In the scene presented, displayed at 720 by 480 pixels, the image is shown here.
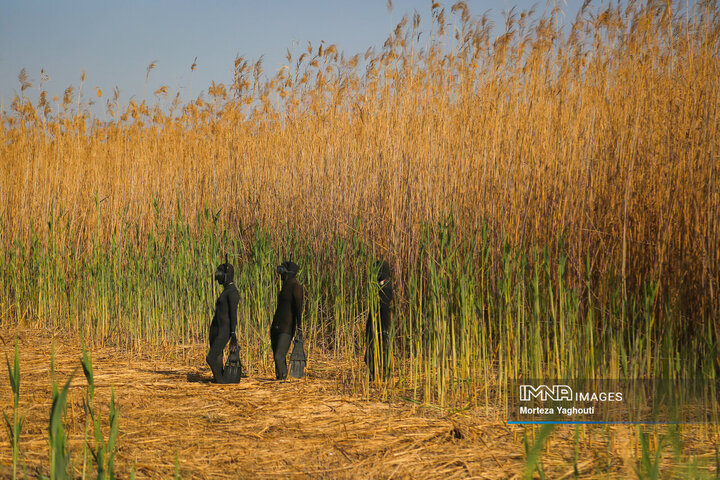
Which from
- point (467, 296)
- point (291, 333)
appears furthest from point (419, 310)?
point (291, 333)

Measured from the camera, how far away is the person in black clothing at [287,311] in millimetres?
4090

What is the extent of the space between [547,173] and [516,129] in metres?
0.42

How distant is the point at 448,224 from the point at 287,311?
122 cm

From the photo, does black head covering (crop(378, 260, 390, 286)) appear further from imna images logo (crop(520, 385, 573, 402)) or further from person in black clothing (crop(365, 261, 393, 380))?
imna images logo (crop(520, 385, 573, 402))

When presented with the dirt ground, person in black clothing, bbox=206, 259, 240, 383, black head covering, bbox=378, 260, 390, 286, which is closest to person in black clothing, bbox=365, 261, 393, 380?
black head covering, bbox=378, 260, 390, 286

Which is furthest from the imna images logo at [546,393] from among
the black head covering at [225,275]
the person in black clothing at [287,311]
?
the black head covering at [225,275]

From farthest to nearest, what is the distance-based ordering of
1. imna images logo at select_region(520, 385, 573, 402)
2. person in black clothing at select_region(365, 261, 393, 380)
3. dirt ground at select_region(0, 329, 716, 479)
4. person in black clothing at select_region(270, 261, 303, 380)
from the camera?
person in black clothing at select_region(270, 261, 303, 380) < person in black clothing at select_region(365, 261, 393, 380) < imna images logo at select_region(520, 385, 573, 402) < dirt ground at select_region(0, 329, 716, 479)

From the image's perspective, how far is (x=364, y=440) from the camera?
9.94ft

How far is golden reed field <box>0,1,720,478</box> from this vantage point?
351 cm

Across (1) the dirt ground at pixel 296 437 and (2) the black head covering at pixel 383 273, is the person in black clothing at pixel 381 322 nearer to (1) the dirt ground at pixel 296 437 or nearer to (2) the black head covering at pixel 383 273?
(2) the black head covering at pixel 383 273

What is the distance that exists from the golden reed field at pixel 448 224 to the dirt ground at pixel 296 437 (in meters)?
0.07

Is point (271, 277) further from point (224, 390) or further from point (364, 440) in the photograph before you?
point (364, 440)

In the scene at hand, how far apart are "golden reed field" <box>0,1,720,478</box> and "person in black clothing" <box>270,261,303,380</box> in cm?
30

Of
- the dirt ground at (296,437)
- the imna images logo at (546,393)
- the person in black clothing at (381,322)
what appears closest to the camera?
the dirt ground at (296,437)
